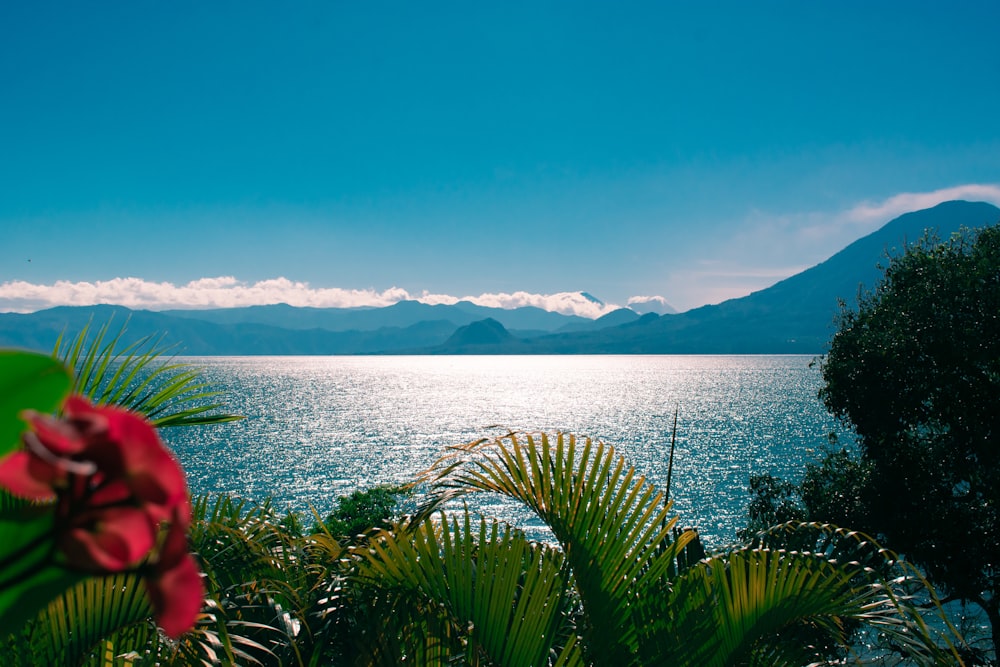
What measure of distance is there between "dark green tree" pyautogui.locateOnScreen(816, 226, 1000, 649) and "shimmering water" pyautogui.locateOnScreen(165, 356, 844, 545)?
190cm

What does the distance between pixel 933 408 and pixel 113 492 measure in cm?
1919

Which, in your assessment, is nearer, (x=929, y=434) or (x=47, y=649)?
(x=47, y=649)

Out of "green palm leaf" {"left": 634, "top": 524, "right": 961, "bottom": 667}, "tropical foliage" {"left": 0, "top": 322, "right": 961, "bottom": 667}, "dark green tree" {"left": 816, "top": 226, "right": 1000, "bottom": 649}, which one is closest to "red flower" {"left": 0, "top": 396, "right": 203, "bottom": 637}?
"tropical foliage" {"left": 0, "top": 322, "right": 961, "bottom": 667}

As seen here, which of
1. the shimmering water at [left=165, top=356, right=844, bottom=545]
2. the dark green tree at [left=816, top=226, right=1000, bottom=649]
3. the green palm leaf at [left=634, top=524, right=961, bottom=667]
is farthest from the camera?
the shimmering water at [left=165, top=356, right=844, bottom=545]

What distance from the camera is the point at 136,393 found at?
374 cm

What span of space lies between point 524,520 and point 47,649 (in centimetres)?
5226

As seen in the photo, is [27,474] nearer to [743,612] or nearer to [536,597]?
[536,597]

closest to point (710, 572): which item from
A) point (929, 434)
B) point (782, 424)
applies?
point (929, 434)

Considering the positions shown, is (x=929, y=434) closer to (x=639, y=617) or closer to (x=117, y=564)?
(x=639, y=617)

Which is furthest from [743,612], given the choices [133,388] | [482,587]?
[133,388]

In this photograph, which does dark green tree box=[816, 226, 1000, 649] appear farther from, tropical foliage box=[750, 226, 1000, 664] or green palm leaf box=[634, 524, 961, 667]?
green palm leaf box=[634, 524, 961, 667]

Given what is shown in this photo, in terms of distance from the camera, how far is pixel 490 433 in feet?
66.4

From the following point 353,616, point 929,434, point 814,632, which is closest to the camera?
point 353,616

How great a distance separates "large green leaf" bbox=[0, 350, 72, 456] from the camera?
22.7 inches
